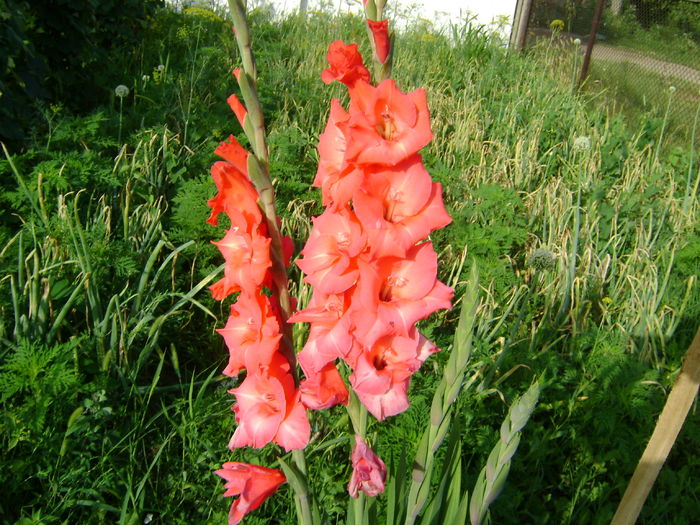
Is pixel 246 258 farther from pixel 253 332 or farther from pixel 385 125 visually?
pixel 385 125

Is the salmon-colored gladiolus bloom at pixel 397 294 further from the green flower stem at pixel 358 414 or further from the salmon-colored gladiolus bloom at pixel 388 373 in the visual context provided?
the green flower stem at pixel 358 414

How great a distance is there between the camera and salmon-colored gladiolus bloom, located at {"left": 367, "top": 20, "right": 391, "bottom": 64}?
723 mm

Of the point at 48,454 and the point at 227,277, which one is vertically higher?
the point at 227,277

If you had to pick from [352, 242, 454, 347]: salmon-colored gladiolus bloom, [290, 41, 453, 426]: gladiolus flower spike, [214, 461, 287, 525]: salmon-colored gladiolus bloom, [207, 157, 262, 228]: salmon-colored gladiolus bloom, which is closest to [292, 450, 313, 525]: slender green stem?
[214, 461, 287, 525]: salmon-colored gladiolus bloom

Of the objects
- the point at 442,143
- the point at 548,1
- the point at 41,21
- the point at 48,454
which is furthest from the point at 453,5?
the point at 48,454

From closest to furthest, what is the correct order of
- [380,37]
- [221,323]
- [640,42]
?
[380,37] < [221,323] < [640,42]

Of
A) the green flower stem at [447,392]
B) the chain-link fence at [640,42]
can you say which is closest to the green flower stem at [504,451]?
the green flower stem at [447,392]

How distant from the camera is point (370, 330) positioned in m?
0.77

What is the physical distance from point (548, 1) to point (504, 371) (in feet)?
23.2

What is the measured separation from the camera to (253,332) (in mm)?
865

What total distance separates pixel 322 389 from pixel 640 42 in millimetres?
8550

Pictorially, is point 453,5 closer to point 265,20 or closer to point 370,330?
point 265,20

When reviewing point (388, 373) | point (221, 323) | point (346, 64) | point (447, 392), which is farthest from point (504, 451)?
point (221, 323)

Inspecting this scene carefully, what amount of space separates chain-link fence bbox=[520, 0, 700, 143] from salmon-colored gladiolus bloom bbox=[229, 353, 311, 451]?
22.5 ft
